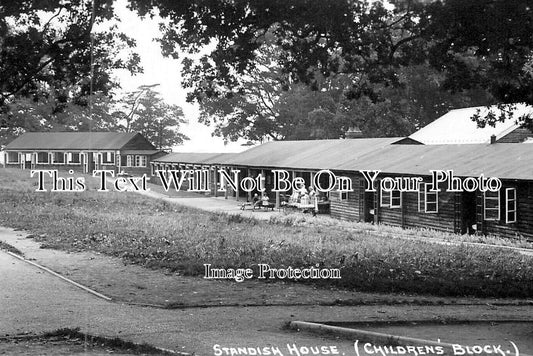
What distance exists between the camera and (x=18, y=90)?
53.9 ft

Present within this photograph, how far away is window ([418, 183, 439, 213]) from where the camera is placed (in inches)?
1102

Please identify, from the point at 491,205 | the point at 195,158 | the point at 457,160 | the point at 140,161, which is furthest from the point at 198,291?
the point at 140,161

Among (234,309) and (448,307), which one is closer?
(234,309)

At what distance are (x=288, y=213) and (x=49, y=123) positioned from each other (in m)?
34.3

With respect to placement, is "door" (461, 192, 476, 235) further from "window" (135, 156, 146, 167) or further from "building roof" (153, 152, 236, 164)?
"window" (135, 156, 146, 167)

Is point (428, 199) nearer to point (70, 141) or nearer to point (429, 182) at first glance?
point (429, 182)

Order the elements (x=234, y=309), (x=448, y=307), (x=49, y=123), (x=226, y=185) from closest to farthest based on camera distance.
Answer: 1. (x=234, y=309)
2. (x=448, y=307)
3. (x=226, y=185)
4. (x=49, y=123)

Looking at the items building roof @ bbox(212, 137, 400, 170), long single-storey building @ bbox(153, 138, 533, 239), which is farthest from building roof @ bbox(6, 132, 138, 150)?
long single-storey building @ bbox(153, 138, 533, 239)

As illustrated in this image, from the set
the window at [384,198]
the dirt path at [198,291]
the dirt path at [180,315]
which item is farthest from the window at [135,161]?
the dirt path at [180,315]

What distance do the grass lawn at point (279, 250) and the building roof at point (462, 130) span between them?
14.6 m

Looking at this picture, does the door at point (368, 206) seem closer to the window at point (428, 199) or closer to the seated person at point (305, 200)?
the window at point (428, 199)

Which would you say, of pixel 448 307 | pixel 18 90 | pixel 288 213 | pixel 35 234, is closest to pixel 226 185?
pixel 288 213

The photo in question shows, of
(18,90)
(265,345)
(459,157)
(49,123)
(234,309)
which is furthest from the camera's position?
(49,123)

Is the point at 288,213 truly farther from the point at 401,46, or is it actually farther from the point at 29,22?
the point at 29,22
